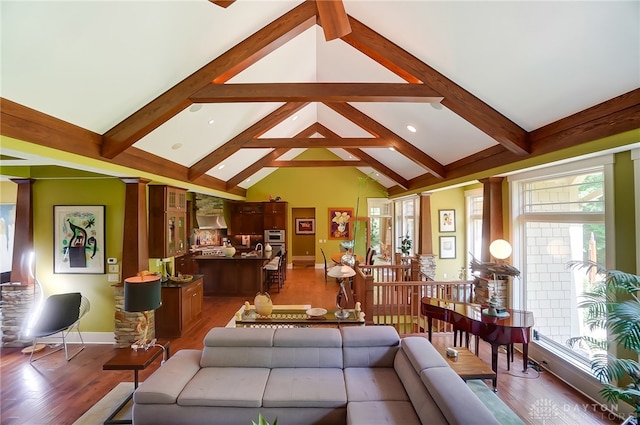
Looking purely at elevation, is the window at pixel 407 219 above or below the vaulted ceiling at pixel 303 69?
below

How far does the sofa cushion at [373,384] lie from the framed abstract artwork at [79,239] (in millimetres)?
4294

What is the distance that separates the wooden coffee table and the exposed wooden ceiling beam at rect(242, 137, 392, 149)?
13.3ft

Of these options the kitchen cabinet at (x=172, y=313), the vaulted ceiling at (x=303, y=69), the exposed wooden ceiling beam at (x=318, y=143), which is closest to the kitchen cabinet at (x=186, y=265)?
→ the kitchen cabinet at (x=172, y=313)

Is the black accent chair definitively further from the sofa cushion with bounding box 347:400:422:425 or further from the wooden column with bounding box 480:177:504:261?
the wooden column with bounding box 480:177:504:261

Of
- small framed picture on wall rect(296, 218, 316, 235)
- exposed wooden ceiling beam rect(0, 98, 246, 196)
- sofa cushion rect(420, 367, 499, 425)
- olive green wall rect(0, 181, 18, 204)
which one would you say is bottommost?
sofa cushion rect(420, 367, 499, 425)

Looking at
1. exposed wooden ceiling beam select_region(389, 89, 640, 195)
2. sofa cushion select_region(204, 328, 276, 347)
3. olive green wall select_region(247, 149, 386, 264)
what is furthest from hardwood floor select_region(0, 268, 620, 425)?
olive green wall select_region(247, 149, 386, 264)

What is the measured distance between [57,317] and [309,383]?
3951mm

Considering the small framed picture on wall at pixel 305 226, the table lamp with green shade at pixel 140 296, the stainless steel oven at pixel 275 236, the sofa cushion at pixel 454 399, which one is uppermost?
the small framed picture on wall at pixel 305 226

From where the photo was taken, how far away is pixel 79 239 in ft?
14.3

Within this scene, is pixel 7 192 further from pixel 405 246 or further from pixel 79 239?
pixel 405 246

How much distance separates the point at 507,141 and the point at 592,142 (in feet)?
2.86

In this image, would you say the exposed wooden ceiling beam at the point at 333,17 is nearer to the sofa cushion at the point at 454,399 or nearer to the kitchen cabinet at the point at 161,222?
the sofa cushion at the point at 454,399

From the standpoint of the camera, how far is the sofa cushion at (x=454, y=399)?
5.63ft

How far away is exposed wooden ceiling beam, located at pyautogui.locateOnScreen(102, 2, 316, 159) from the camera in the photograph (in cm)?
312
